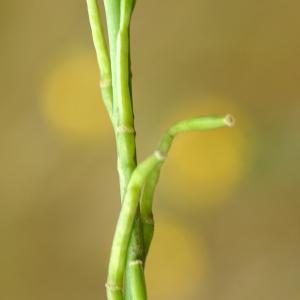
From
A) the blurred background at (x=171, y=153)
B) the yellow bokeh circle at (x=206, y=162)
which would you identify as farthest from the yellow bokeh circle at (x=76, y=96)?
the yellow bokeh circle at (x=206, y=162)

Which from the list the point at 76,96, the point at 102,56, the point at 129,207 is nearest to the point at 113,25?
the point at 102,56

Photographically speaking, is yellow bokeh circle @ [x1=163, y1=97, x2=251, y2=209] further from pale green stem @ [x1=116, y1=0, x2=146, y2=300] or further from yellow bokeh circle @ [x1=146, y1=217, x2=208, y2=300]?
pale green stem @ [x1=116, y1=0, x2=146, y2=300]

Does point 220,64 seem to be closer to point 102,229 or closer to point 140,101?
point 140,101

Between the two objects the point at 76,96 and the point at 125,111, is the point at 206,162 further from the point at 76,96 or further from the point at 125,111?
the point at 125,111

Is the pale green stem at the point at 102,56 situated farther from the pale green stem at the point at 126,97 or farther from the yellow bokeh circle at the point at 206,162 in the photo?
the yellow bokeh circle at the point at 206,162

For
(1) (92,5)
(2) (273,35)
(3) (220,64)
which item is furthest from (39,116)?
(1) (92,5)

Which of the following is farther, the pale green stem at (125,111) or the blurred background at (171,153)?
the blurred background at (171,153)

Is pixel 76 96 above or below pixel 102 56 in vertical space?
below

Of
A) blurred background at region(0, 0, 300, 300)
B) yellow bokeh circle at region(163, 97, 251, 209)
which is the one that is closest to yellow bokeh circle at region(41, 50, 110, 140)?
blurred background at region(0, 0, 300, 300)
